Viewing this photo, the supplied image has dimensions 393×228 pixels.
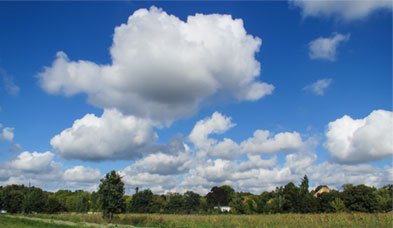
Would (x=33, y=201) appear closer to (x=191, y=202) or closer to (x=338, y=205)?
(x=191, y=202)

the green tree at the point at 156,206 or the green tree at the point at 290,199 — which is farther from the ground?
the green tree at the point at 290,199

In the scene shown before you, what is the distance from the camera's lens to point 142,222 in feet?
128

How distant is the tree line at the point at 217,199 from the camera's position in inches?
1721

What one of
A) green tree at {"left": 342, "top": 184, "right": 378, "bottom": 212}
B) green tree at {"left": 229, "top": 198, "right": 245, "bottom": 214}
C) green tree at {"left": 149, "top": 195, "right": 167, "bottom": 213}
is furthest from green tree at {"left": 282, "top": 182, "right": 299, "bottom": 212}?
green tree at {"left": 149, "top": 195, "right": 167, "bottom": 213}

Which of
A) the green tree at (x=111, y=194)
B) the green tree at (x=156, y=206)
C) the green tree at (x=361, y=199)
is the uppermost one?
the green tree at (x=111, y=194)

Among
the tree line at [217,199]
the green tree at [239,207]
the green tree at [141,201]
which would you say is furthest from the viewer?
the green tree at [141,201]

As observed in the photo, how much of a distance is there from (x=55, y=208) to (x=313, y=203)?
79140mm

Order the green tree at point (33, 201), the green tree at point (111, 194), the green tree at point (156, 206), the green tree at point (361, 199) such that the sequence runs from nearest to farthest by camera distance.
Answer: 1. the green tree at point (111, 194)
2. the green tree at point (361, 199)
3. the green tree at point (33, 201)
4. the green tree at point (156, 206)

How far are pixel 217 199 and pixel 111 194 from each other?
92292 millimetres

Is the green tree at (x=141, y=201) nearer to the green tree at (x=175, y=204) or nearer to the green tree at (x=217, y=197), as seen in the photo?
the green tree at (x=175, y=204)

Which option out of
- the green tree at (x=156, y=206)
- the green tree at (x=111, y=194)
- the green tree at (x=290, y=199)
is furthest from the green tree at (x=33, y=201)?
the green tree at (x=290, y=199)

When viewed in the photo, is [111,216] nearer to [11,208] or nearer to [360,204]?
[360,204]

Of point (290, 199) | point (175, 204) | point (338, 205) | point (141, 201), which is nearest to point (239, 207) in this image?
point (290, 199)

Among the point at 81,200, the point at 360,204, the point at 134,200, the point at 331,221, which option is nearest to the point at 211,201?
the point at 134,200
